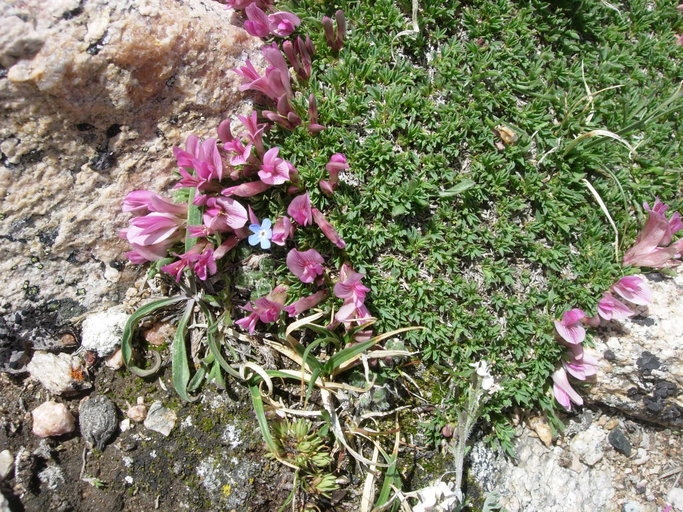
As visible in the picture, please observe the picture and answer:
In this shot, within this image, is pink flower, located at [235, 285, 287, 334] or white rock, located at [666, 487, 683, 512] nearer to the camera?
pink flower, located at [235, 285, 287, 334]

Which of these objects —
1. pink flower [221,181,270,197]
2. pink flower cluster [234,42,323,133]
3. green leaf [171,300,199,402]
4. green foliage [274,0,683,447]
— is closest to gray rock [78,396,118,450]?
green leaf [171,300,199,402]

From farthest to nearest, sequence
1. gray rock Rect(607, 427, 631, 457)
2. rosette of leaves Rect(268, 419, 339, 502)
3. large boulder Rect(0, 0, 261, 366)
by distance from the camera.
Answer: gray rock Rect(607, 427, 631, 457) < rosette of leaves Rect(268, 419, 339, 502) < large boulder Rect(0, 0, 261, 366)

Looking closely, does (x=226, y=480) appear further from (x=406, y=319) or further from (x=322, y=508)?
(x=406, y=319)

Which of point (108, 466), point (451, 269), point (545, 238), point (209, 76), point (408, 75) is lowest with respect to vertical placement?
point (108, 466)

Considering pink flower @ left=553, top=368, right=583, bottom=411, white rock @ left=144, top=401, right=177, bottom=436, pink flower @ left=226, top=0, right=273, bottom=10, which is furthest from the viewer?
pink flower @ left=226, top=0, right=273, bottom=10

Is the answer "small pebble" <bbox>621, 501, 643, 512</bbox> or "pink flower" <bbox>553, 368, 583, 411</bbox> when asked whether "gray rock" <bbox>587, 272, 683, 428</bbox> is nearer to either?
"pink flower" <bbox>553, 368, 583, 411</bbox>

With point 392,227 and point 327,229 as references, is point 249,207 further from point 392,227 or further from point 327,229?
point 392,227

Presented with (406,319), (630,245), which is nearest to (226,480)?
(406,319)
